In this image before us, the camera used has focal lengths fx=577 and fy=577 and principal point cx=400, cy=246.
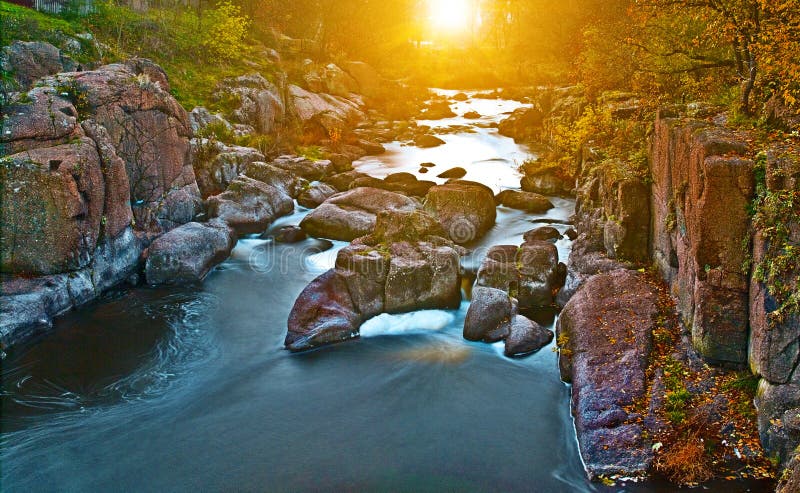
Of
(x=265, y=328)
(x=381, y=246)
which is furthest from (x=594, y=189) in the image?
(x=265, y=328)

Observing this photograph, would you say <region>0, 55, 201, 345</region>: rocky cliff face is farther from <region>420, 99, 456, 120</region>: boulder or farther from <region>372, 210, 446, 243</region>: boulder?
<region>420, 99, 456, 120</region>: boulder

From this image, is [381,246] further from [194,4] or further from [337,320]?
[194,4]

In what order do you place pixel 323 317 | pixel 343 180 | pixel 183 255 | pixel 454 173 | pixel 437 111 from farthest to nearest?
pixel 437 111 → pixel 454 173 → pixel 343 180 → pixel 183 255 → pixel 323 317

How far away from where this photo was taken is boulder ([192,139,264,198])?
28734mm

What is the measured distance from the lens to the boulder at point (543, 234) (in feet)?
75.4

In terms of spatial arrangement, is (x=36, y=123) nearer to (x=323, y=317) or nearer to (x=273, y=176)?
(x=273, y=176)

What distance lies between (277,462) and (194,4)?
5305 centimetres

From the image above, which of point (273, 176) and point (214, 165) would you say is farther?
point (273, 176)

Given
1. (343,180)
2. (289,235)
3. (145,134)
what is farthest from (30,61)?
(343,180)

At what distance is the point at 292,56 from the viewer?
55.8 meters

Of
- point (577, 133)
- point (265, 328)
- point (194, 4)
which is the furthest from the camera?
point (194, 4)

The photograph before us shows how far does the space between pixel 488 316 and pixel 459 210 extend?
823 centimetres

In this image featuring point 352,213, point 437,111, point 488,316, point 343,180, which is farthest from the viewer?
point 437,111

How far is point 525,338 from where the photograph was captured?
16266mm
